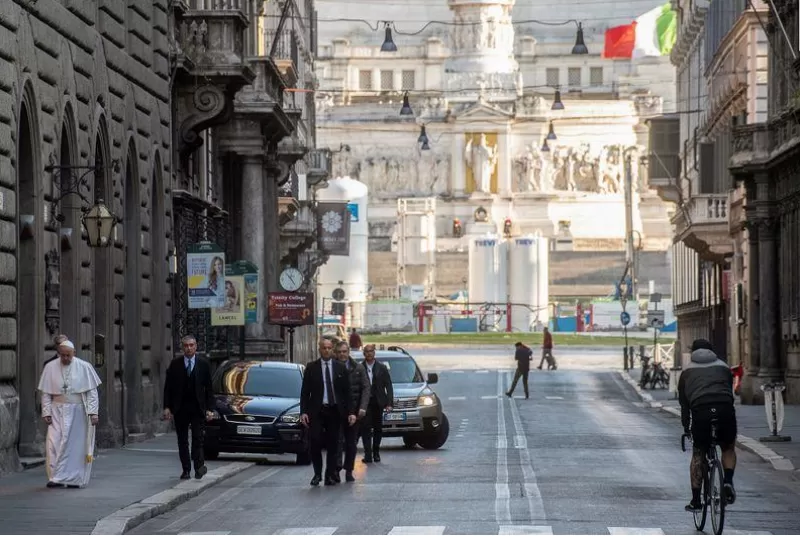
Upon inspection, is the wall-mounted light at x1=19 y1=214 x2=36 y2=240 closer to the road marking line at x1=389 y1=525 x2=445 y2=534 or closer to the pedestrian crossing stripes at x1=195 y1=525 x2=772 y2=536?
the pedestrian crossing stripes at x1=195 y1=525 x2=772 y2=536

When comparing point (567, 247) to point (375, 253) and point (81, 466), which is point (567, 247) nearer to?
point (375, 253)

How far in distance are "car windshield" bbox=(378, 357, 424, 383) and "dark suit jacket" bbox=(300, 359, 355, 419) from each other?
1074 centimetres

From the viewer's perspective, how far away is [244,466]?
29438mm

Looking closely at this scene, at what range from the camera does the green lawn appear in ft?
336

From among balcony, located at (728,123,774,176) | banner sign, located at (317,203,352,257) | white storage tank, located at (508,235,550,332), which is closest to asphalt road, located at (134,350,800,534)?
balcony, located at (728,123,774,176)

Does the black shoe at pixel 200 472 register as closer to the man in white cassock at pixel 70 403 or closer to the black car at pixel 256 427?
the man in white cassock at pixel 70 403

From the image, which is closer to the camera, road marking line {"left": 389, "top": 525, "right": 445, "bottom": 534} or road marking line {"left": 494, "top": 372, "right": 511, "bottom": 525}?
road marking line {"left": 389, "top": 525, "right": 445, "bottom": 534}

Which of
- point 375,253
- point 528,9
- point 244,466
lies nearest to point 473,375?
point 244,466

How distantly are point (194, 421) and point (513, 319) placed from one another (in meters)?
109

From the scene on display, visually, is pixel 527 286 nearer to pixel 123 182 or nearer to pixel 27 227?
pixel 123 182

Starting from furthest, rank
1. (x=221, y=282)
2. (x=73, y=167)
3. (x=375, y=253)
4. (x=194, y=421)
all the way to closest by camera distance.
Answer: (x=375, y=253)
(x=221, y=282)
(x=73, y=167)
(x=194, y=421)

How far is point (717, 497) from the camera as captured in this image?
18.7 metres

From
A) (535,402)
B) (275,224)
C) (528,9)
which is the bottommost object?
(535,402)

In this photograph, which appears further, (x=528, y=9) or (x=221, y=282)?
(x=528, y=9)
